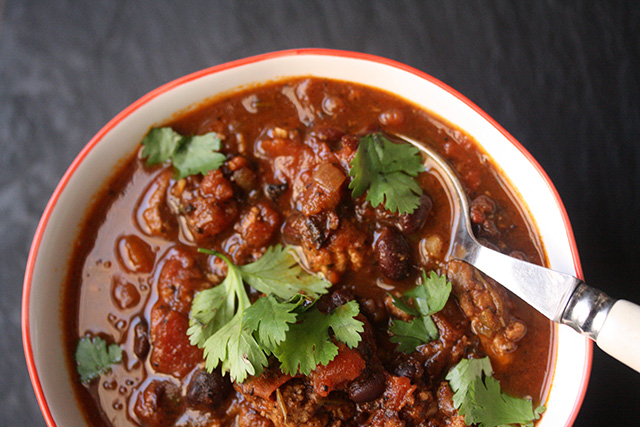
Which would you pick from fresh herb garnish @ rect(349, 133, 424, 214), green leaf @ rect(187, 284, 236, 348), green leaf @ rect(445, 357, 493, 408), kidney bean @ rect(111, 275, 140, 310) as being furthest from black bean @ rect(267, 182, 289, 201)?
green leaf @ rect(445, 357, 493, 408)

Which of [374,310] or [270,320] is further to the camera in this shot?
[374,310]

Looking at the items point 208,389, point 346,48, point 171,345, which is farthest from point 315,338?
point 346,48

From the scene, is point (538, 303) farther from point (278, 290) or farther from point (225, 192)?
point (225, 192)

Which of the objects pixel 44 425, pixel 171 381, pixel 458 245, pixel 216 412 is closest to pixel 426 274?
pixel 458 245

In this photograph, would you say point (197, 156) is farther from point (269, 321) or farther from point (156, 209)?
point (269, 321)

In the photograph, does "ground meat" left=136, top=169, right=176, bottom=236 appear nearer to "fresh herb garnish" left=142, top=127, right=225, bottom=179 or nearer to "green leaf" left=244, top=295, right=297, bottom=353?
"fresh herb garnish" left=142, top=127, right=225, bottom=179

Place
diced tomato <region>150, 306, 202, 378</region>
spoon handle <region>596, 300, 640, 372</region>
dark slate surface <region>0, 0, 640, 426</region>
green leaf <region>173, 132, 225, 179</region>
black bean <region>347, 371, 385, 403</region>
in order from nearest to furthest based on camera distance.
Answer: spoon handle <region>596, 300, 640, 372</region>
black bean <region>347, 371, 385, 403</region>
diced tomato <region>150, 306, 202, 378</region>
green leaf <region>173, 132, 225, 179</region>
dark slate surface <region>0, 0, 640, 426</region>

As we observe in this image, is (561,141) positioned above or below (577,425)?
above
